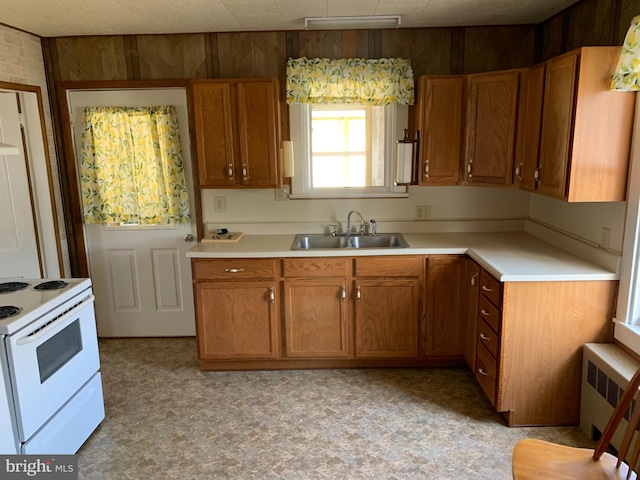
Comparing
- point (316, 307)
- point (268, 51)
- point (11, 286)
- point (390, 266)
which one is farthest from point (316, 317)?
point (268, 51)

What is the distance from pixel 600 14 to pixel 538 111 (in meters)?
0.59

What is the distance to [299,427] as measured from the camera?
2650mm

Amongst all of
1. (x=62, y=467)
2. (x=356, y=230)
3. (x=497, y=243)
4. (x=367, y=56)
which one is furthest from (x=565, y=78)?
(x=62, y=467)

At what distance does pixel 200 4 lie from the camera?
2707 millimetres

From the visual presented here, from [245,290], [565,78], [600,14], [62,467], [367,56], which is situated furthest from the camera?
[367,56]

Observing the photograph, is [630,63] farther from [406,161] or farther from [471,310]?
[471,310]

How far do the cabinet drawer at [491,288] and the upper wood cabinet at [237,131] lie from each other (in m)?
Result: 1.53

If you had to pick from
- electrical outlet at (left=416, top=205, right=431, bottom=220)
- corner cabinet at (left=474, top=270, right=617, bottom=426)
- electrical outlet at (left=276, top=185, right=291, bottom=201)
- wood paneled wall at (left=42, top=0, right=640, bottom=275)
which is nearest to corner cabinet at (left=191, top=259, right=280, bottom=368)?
electrical outlet at (left=276, top=185, right=291, bottom=201)

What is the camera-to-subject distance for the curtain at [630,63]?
2.00 m

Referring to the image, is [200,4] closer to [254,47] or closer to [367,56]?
[254,47]

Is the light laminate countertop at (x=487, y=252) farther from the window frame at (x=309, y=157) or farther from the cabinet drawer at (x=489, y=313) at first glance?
the window frame at (x=309, y=157)

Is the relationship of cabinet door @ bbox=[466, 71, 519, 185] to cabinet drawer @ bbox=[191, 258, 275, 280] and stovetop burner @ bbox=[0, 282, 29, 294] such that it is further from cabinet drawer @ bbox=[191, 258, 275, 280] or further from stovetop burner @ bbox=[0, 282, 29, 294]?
stovetop burner @ bbox=[0, 282, 29, 294]

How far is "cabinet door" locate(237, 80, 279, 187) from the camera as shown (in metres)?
3.18

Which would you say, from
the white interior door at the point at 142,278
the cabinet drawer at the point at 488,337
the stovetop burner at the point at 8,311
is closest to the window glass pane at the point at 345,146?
the white interior door at the point at 142,278
